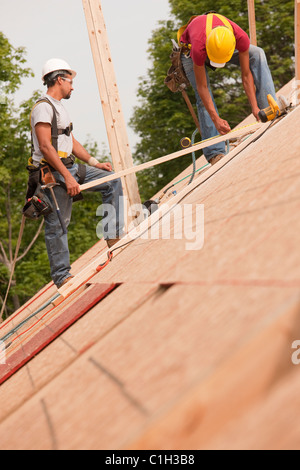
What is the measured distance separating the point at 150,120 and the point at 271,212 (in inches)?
859

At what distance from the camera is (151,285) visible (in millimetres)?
1648

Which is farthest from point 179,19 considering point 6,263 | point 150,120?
point 6,263

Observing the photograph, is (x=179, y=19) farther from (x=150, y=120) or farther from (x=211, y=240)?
(x=211, y=240)

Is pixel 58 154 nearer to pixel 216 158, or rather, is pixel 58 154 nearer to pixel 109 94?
pixel 109 94

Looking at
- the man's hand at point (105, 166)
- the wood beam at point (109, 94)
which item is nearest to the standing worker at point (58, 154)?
the man's hand at point (105, 166)

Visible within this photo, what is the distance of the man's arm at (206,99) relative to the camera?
433cm

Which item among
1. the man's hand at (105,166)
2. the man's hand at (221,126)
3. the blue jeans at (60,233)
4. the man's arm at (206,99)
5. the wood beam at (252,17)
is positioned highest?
the wood beam at (252,17)

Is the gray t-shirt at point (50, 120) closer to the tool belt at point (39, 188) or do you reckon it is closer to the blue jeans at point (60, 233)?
the tool belt at point (39, 188)

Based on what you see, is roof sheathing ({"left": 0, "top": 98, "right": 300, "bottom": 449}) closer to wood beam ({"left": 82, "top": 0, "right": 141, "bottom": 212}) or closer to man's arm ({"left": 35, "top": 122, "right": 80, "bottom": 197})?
man's arm ({"left": 35, "top": 122, "right": 80, "bottom": 197})

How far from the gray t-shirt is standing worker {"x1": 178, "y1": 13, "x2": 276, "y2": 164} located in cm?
123

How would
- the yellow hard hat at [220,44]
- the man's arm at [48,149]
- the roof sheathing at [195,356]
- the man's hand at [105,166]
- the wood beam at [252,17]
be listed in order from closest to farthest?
the roof sheathing at [195,356]
the man's arm at [48,149]
the yellow hard hat at [220,44]
the man's hand at [105,166]
the wood beam at [252,17]

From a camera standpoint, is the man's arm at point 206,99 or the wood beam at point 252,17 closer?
the man's arm at point 206,99

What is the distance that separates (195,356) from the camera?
918mm

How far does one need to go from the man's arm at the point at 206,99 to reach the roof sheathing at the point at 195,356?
2694mm
